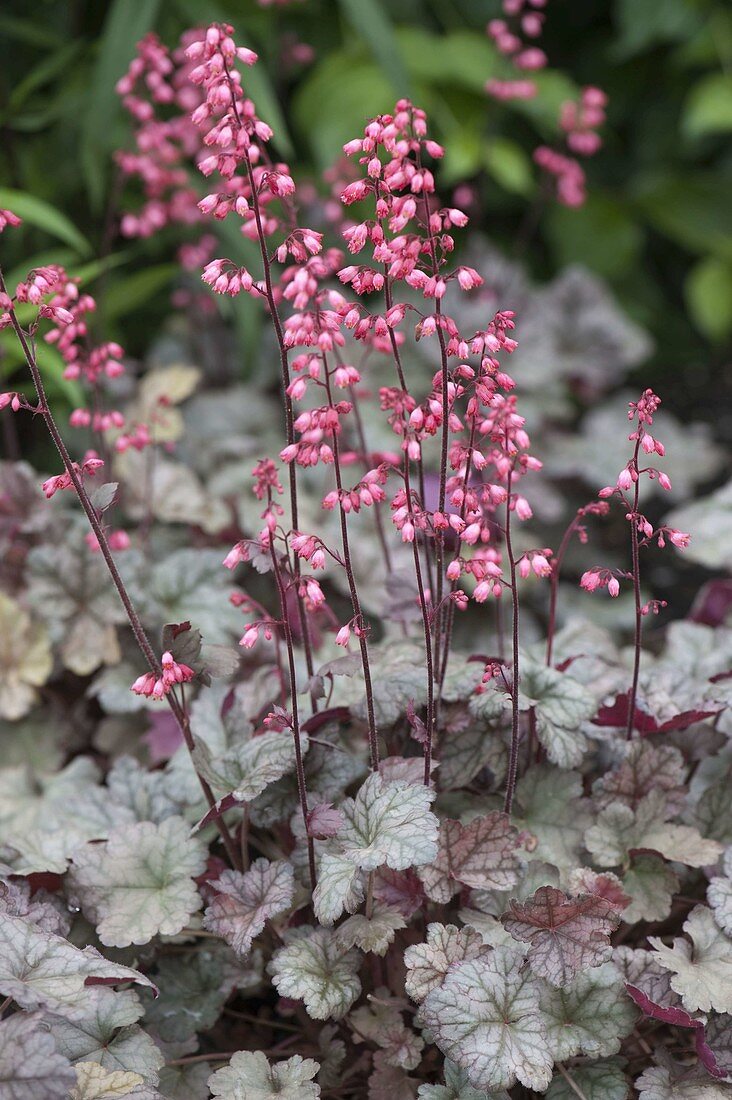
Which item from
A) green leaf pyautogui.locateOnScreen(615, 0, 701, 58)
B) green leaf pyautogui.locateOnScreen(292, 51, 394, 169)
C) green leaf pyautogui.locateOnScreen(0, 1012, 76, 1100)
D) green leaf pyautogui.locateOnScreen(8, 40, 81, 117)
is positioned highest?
green leaf pyautogui.locateOnScreen(8, 40, 81, 117)

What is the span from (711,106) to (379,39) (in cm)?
151

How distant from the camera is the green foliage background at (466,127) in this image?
3.27 meters

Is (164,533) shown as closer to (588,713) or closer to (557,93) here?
(588,713)

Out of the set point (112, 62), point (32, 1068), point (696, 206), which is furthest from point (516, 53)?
point (32, 1068)

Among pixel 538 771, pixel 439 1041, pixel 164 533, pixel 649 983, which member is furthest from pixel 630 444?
pixel 439 1041

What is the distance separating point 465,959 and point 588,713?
0.48 meters

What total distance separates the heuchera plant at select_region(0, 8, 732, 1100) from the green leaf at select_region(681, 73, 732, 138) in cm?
232

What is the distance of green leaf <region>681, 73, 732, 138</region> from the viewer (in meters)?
3.99

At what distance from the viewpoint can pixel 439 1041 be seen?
5.09 ft

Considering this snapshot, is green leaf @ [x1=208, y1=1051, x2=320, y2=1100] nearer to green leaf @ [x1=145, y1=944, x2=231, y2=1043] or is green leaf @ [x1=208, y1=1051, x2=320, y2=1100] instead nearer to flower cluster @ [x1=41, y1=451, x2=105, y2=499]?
green leaf @ [x1=145, y1=944, x2=231, y2=1043]

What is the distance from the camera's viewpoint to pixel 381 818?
65.2 inches

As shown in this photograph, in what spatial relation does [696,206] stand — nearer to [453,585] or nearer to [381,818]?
[453,585]

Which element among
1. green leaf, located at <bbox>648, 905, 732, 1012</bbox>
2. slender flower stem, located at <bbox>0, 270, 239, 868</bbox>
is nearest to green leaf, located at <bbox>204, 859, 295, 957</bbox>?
slender flower stem, located at <bbox>0, 270, 239, 868</bbox>

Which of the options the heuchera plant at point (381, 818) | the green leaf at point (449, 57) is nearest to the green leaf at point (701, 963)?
the heuchera plant at point (381, 818)
